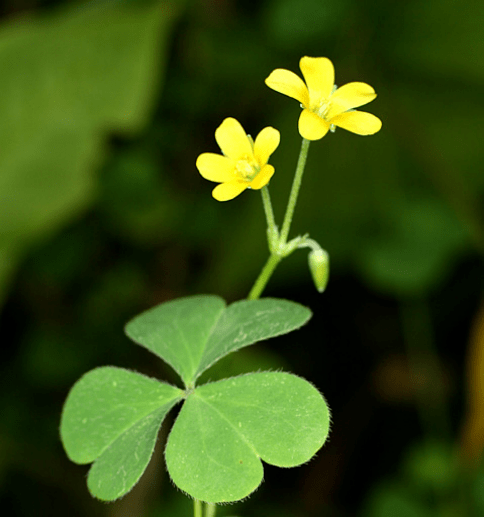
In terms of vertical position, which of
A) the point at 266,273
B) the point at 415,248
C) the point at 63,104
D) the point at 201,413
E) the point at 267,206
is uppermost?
the point at 267,206

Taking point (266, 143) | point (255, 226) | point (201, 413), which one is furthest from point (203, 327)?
point (255, 226)

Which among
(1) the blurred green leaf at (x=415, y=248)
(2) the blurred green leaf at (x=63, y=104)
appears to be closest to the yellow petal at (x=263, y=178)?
(2) the blurred green leaf at (x=63, y=104)

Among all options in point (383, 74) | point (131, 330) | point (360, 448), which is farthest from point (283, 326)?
point (383, 74)

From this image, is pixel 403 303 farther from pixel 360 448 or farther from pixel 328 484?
pixel 328 484

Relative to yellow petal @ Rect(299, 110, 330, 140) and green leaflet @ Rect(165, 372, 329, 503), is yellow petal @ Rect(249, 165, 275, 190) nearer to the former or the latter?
yellow petal @ Rect(299, 110, 330, 140)

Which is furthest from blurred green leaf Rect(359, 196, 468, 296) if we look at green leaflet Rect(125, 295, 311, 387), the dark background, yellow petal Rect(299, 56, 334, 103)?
yellow petal Rect(299, 56, 334, 103)

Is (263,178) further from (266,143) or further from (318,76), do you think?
(318,76)
